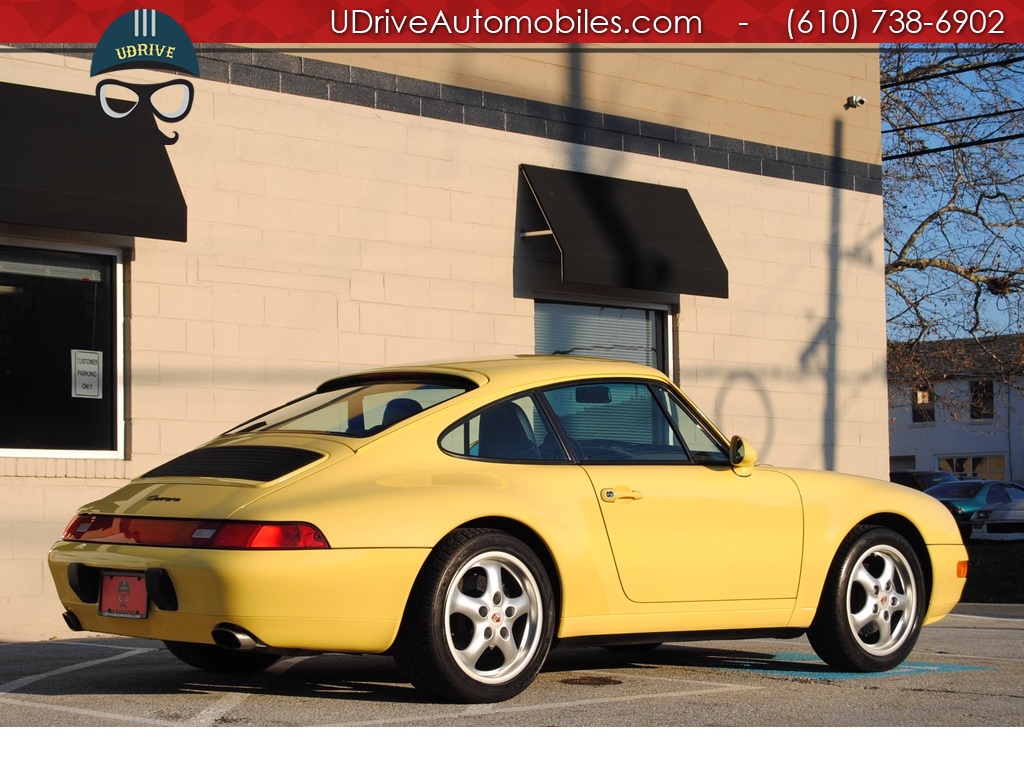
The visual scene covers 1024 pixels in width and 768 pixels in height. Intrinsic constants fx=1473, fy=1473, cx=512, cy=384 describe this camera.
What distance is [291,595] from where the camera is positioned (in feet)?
17.8

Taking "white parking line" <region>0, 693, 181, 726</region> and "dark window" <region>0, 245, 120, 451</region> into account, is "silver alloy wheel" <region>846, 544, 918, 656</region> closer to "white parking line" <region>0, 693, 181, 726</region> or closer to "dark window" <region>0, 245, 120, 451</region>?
"white parking line" <region>0, 693, 181, 726</region>

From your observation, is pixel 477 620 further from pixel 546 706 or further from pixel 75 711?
pixel 75 711

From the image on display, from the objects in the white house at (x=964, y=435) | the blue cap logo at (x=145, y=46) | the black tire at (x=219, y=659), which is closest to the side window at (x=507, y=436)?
the black tire at (x=219, y=659)

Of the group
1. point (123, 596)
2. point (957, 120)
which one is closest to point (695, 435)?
point (123, 596)

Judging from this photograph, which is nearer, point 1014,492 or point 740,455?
point 740,455

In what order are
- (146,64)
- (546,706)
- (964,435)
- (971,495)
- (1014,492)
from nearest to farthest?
(546,706) → (146,64) → (971,495) → (1014,492) → (964,435)

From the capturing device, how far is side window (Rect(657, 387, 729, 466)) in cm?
686

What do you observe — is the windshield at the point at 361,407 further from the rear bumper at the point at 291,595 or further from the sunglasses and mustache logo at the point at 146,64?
the sunglasses and mustache logo at the point at 146,64

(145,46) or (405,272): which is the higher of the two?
(145,46)

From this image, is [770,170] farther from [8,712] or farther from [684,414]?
[8,712]

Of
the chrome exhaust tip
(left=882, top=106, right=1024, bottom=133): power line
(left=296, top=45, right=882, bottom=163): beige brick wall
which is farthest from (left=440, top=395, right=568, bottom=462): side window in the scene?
(left=882, top=106, right=1024, bottom=133): power line

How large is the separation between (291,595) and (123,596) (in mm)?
813

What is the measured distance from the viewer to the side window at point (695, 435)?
6.86 metres
